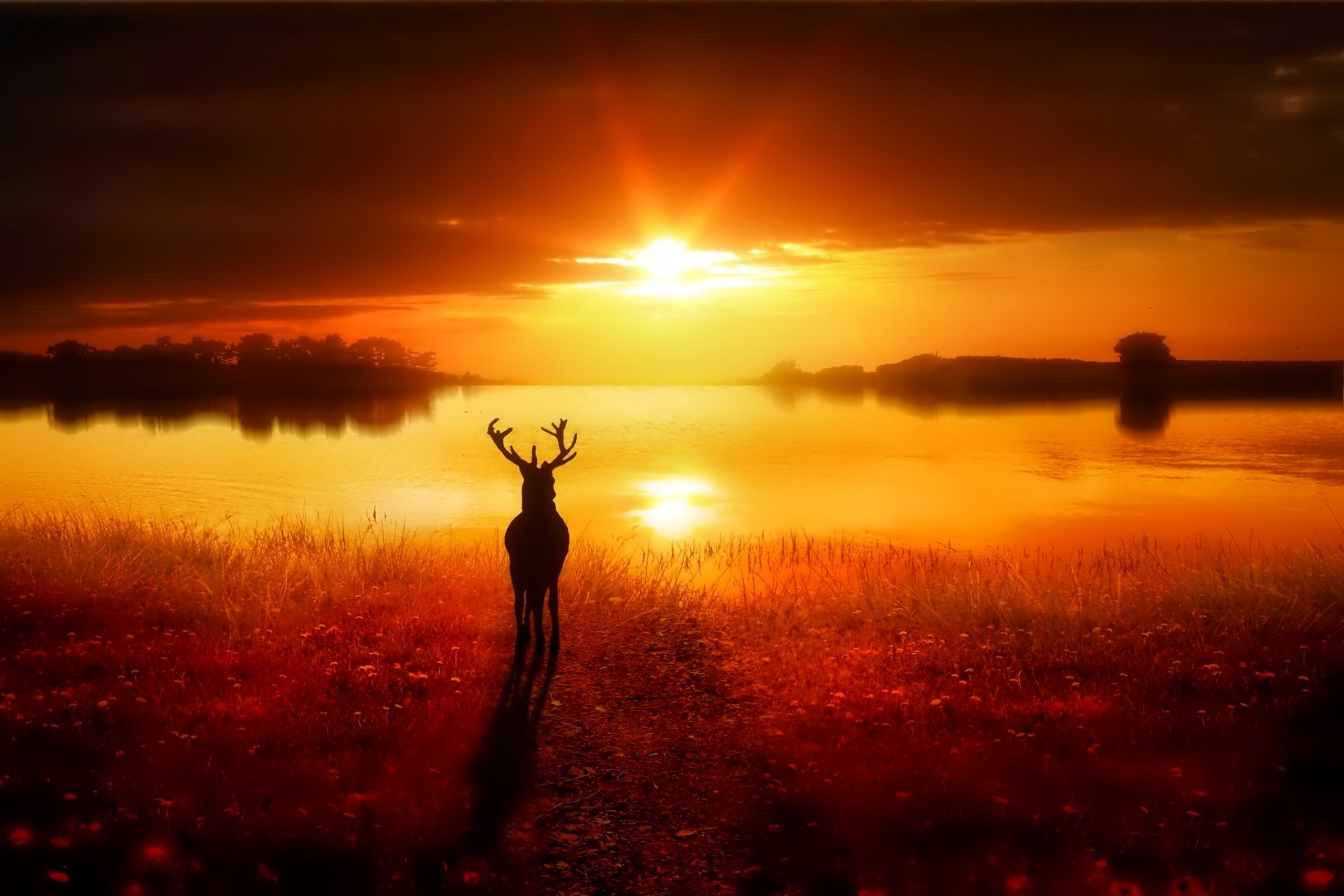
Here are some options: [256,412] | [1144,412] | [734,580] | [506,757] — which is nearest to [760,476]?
[734,580]

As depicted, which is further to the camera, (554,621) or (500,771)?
(554,621)

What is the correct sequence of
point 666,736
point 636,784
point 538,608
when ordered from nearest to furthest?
point 636,784 → point 666,736 → point 538,608

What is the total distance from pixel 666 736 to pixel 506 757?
1.91 meters

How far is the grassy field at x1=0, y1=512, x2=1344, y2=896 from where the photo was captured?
7328 millimetres

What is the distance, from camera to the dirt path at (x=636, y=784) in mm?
7594

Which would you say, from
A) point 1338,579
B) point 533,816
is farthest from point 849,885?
point 1338,579

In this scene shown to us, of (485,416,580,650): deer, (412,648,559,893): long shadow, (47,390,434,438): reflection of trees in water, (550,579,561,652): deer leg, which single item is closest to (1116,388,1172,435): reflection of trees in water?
(47,390,434,438): reflection of trees in water

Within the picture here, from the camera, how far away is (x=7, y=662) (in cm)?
1178

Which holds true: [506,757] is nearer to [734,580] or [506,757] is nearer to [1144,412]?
[734,580]

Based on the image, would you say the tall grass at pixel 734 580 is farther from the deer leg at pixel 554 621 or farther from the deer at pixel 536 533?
the deer at pixel 536 533

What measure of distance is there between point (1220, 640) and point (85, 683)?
15867 mm

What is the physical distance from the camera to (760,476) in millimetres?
55562

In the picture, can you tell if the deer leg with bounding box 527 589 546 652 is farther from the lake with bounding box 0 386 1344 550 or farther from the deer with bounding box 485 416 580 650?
the lake with bounding box 0 386 1344 550

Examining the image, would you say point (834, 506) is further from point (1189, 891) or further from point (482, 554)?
point (1189, 891)
